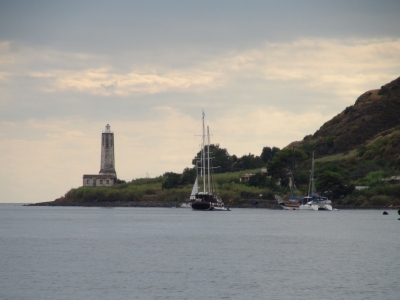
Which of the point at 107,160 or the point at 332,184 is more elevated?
the point at 107,160

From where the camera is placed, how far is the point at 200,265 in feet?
164

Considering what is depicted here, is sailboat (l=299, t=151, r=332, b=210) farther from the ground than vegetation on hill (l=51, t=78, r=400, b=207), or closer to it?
closer to it

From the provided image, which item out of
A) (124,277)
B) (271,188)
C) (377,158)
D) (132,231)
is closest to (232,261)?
(124,277)

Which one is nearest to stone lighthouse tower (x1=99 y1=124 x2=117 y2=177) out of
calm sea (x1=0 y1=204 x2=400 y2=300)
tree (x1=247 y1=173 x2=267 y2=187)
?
tree (x1=247 y1=173 x2=267 y2=187)

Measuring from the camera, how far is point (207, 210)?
144 meters

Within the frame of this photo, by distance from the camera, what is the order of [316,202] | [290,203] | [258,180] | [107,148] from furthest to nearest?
[107,148] < [258,180] < [290,203] < [316,202]

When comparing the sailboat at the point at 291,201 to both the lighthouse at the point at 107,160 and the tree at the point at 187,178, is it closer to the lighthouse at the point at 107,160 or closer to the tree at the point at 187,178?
the tree at the point at 187,178

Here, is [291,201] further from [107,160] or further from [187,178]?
[107,160]

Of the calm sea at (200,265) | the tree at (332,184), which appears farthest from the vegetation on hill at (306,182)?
the calm sea at (200,265)

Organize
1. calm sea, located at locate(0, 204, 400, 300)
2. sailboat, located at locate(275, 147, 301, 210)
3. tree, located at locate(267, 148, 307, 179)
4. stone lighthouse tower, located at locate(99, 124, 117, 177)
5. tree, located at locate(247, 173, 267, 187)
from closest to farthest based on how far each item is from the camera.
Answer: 1. calm sea, located at locate(0, 204, 400, 300)
2. sailboat, located at locate(275, 147, 301, 210)
3. tree, located at locate(267, 148, 307, 179)
4. tree, located at locate(247, 173, 267, 187)
5. stone lighthouse tower, located at locate(99, 124, 117, 177)

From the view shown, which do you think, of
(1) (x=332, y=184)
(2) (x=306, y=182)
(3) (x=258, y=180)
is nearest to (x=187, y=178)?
(3) (x=258, y=180)

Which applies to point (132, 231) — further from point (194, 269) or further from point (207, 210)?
point (207, 210)

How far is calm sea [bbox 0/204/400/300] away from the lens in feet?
128

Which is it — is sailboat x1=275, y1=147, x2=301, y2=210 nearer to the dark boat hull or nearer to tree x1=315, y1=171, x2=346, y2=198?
tree x1=315, y1=171, x2=346, y2=198
